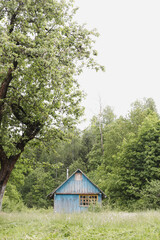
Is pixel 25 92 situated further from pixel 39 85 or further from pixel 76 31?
pixel 76 31

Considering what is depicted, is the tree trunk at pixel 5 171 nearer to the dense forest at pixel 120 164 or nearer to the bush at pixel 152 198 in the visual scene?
the dense forest at pixel 120 164

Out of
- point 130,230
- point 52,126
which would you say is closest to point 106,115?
point 52,126

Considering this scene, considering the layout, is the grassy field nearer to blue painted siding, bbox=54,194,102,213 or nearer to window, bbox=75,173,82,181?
blue painted siding, bbox=54,194,102,213

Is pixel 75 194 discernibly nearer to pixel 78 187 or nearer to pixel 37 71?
pixel 78 187

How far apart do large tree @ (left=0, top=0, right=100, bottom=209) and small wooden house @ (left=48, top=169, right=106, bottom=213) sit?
15.5 metres

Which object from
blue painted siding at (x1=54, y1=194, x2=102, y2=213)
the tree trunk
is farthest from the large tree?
blue painted siding at (x1=54, y1=194, x2=102, y2=213)

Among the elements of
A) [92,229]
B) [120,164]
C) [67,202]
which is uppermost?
[120,164]

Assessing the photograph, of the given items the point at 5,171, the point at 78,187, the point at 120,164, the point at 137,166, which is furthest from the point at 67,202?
the point at 5,171

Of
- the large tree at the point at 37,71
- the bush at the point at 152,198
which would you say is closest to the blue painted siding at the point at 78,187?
the bush at the point at 152,198

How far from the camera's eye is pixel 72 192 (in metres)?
25.0

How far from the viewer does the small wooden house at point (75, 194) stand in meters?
24.8

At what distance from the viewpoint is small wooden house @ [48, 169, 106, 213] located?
81.2ft

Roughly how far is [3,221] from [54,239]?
472 cm

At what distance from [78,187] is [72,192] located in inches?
34.5
